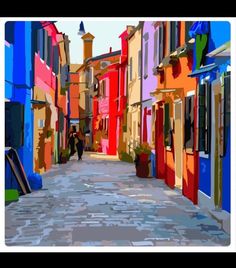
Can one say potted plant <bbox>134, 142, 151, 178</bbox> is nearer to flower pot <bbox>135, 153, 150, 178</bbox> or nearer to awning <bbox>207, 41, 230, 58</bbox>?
flower pot <bbox>135, 153, 150, 178</bbox>

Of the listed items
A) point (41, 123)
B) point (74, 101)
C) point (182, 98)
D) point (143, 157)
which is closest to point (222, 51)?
point (182, 98)

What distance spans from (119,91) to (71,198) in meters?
17.5

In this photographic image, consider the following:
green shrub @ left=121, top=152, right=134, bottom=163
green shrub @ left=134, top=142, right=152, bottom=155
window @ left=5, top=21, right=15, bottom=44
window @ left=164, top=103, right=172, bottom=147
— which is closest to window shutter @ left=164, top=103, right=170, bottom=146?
window @ left=164, top=103, right=172, bottom=147

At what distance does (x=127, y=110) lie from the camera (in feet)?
82.4

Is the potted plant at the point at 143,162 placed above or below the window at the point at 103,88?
below

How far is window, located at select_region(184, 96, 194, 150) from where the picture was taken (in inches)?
439

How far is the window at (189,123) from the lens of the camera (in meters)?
11.1

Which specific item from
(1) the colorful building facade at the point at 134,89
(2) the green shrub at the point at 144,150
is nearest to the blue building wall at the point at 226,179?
(2) the green shrub at the point at 144,150

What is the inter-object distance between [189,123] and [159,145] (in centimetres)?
470

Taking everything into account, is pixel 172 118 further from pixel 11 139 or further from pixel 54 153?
pixel 54 153

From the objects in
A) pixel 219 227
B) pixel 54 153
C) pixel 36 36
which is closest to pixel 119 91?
pixel 54 153

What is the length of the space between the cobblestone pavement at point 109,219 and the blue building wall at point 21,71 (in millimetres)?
860

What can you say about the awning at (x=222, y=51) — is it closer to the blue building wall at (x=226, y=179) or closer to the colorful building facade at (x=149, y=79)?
the blue building wall at (x=226, y=179)

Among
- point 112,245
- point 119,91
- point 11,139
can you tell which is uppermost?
point 119,91
